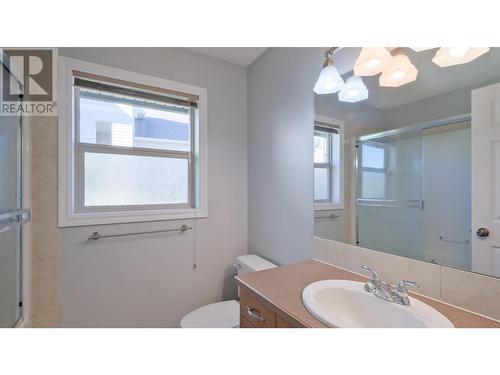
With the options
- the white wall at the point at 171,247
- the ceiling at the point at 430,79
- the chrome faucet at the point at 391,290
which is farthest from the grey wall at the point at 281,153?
the chrome faucet at the point at 391,290

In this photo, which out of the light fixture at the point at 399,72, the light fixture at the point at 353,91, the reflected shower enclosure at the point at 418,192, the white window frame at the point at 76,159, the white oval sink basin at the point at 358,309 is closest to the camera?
the white oval sink basin at the point at 358,309

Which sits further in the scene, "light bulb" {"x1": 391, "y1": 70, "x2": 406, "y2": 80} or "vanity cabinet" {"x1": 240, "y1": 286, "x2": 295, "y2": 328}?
"light bulb" {"x1": 391, "y1": 70, "x2": 406, "y2": 80}

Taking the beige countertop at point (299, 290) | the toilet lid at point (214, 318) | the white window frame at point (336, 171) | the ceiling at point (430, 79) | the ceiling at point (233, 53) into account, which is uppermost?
the ceiling at point (233, 53)

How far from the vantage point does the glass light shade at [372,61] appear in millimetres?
891

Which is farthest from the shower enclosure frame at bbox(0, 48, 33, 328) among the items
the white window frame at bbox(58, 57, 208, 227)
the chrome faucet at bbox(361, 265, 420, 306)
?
the chrome faucet at bbox(361, 265, 420, 306)

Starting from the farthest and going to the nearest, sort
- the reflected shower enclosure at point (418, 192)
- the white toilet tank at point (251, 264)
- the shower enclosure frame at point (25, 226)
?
the white toilet tank at point (251, 264) → the shower enclosure frame at point (25, 226) → the reflected shower enclosure at point (418, 192)

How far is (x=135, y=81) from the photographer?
1.44 m

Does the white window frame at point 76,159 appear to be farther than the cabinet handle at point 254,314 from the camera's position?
Yes

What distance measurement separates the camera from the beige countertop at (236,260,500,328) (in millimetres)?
623

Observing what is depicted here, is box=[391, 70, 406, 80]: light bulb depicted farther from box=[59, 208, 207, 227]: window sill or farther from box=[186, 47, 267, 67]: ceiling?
box=[59, 208, 207, 227]: window sill

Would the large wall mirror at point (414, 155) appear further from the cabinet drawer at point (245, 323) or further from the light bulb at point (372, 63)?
the cabinet drawer at point (245, 323)

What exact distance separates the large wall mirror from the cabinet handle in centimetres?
58

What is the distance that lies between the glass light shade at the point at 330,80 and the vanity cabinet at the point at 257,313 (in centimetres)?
108

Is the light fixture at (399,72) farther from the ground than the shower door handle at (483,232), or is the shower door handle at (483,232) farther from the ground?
the light fixture at (399,72)
